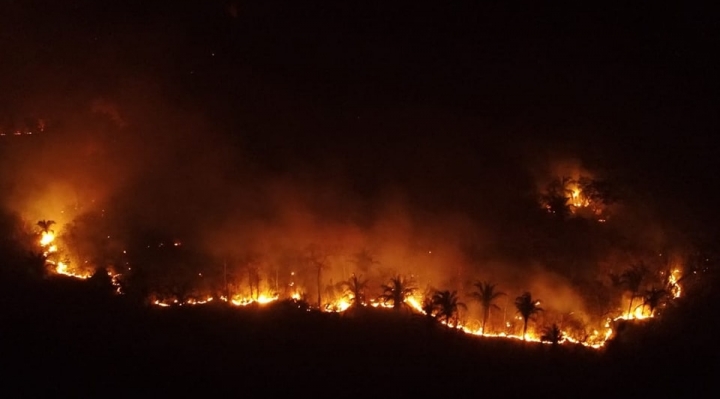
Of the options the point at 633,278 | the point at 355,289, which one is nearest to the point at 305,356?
the point at 355,289

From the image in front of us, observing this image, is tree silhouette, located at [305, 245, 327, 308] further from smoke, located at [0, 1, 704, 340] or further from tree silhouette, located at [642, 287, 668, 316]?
tree silhouette, located at [642, 287, 668, 316]

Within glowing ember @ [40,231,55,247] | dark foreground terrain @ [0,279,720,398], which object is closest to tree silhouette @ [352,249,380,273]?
dark foreground terrain @ [0,279,720,398]

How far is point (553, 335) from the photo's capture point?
15969 mm

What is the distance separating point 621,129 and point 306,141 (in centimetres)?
1050

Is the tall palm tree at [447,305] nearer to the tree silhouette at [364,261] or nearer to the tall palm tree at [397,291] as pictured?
the tall palm tree at [397,291]

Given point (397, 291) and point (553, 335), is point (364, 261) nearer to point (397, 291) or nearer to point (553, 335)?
point (397, 291)

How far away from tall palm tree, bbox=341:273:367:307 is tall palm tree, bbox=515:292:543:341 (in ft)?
12.8

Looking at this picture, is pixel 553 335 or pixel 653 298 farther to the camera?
pixel 653 298

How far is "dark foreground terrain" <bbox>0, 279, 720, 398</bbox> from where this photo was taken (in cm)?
1481

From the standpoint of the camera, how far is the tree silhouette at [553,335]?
1592cm

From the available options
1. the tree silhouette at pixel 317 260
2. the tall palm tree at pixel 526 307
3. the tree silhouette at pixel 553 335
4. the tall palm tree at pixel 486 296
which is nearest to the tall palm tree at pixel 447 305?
the tall palm tree at pixel 486 296

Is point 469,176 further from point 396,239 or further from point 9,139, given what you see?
point 9,139

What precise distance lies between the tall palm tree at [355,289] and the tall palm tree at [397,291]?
0.49m

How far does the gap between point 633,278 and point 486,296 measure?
3.94 metres
